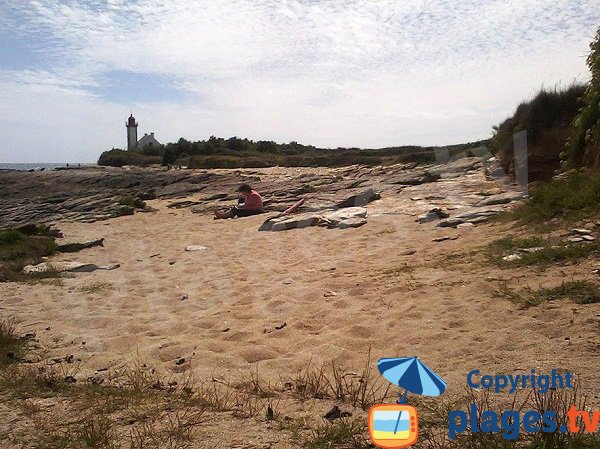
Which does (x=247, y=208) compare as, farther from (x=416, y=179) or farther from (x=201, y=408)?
(x=201, y=408)

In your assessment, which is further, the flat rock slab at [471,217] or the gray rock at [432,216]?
the gray rock at [432,216]

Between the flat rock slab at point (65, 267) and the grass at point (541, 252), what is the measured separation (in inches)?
220

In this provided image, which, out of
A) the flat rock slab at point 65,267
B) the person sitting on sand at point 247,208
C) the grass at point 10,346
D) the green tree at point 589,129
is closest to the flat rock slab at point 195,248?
the flat rock slab at point 65,267

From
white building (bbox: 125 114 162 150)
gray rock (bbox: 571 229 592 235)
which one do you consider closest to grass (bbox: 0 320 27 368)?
gray rock (bbox: 571 229 592 235)

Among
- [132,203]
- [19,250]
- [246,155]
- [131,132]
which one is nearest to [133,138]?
[131,132]

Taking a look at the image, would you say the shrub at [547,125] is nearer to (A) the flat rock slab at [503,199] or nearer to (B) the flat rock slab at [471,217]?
(A) the flat rock slab at [503,199]

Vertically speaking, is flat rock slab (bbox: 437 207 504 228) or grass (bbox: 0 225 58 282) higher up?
flat rock slab (bbox: 437 207 504 228)

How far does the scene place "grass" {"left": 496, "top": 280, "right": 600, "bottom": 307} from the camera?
3879 millimetres

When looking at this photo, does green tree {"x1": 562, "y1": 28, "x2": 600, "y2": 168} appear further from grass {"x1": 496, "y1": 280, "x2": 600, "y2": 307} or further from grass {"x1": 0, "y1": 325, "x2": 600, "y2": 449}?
grass {"x1": 0, "y1": 325, "x2": 600, "y2": 449}

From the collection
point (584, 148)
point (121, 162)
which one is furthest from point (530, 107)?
point (121, 162)

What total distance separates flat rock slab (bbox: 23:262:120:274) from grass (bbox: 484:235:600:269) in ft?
18.3

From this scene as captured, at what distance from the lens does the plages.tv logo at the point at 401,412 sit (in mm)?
2170

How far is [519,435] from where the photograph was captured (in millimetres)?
2178

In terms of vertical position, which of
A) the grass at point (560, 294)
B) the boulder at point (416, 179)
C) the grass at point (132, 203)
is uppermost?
the boulder at point (416, 179)
